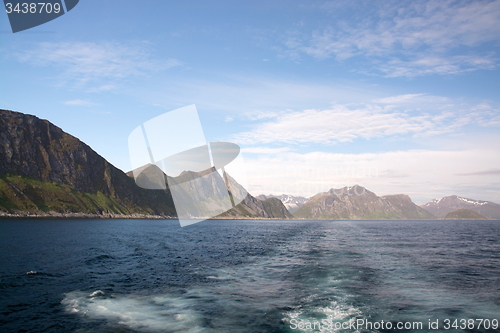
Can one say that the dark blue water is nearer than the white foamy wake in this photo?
No

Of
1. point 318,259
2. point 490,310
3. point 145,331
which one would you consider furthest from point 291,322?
point 318,259

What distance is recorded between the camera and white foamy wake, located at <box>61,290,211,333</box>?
706 inches

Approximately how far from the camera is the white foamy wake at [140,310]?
17938mm

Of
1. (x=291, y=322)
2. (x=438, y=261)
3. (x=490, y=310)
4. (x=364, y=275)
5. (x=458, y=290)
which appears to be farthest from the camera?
(x=438, y=261)

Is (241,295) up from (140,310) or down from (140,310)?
down

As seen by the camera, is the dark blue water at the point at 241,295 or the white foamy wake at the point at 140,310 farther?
the dark blue water at the point at 241,295

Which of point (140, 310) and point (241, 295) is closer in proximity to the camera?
point (140, 310)

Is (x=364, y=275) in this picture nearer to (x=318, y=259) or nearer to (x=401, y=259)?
(x=318, y=259)

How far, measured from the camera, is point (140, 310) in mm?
20766

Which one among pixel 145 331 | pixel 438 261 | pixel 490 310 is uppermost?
pixel 145 331

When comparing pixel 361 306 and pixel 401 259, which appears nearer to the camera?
pixel 361 306

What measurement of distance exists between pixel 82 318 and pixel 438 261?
49168mm

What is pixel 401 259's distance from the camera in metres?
45.0

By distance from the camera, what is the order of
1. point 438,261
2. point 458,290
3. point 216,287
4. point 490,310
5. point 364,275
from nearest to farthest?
point 490,310
point 458,290
point 216,287
point 364,275
point 438,261
